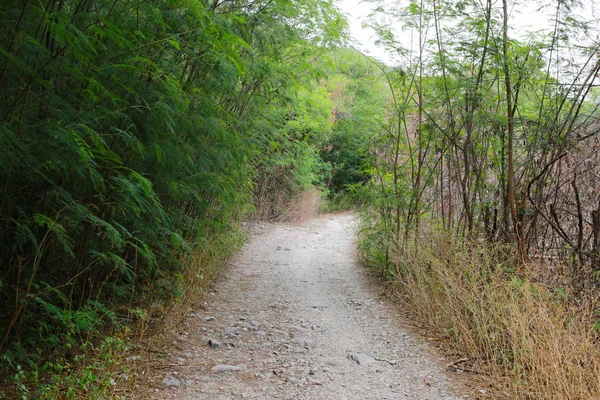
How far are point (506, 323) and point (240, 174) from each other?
13.7ft

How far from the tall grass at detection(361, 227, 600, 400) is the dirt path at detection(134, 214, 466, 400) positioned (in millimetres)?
361

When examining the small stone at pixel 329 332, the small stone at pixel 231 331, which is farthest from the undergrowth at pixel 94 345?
the small stone at pixel 329 332

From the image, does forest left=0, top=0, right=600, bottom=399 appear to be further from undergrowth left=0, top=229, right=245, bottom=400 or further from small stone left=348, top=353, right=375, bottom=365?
small stone left=348, top=353, right=375, bottom=365

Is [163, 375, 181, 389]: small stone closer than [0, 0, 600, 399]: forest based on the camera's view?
No

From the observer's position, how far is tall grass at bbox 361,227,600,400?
3.19m

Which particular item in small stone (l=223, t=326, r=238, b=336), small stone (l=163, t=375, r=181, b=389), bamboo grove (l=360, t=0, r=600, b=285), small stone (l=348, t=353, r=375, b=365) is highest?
bamboo grove (l=360, t=0, r=600, b=285)

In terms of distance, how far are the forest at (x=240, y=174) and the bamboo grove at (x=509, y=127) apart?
3 cm

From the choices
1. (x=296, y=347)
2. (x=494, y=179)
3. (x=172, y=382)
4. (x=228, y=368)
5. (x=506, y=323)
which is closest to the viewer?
(x=172, y=382)

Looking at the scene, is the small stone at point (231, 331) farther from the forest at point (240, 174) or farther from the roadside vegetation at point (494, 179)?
the roadside vegetation at point (494, 179)

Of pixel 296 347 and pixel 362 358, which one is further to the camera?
pixel 296 347

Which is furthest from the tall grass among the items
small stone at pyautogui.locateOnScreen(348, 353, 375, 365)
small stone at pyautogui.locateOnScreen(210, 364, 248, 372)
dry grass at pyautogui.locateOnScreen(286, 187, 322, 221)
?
dry grass at pyautogui.locateOnScreen(286, 187, 322, 221)

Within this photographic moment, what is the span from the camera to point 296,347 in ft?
14.6

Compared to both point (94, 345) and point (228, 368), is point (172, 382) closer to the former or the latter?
point (228, 368)

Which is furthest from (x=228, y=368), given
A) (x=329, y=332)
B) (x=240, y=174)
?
(x=240, y=174)
